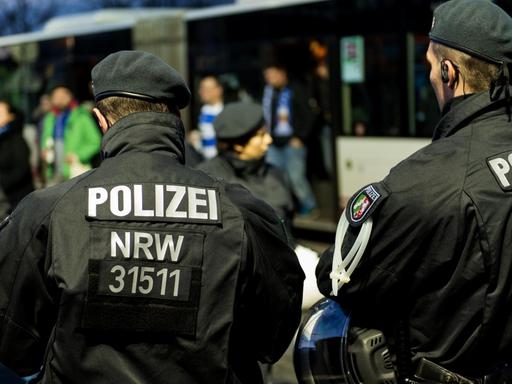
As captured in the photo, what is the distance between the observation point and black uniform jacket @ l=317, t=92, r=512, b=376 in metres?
2.71

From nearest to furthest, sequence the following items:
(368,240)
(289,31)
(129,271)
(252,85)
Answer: (129,271) < (368,240) < (289,31) < (252,85)

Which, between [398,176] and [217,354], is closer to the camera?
[217,354]

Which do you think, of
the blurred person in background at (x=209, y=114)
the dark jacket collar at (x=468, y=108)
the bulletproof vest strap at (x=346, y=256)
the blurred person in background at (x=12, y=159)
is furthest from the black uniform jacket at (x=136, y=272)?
the blurred person in background at (x=209, y=114)

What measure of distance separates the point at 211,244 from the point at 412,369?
629mm

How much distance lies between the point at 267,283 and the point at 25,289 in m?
0.61

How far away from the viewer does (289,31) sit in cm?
1192

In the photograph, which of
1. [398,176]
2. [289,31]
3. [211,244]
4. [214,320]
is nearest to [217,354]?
[214,320]

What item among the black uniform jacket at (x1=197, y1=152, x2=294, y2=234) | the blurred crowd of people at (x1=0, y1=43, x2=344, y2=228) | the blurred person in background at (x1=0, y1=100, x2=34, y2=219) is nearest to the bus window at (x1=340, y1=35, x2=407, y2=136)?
the blurred crowd of people at (x1=0, y1=43, x2=344, y2=228)

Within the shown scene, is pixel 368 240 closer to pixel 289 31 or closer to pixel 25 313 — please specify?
pixel 25 313

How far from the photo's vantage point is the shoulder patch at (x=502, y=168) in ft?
9.00

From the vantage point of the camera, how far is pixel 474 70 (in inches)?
113

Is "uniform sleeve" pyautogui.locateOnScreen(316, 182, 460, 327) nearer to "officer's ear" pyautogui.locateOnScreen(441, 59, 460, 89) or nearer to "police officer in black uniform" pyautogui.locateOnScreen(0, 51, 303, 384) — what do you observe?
"police officer in black uniform" pyautogui.locateOnScreen(0, 51, 303, 384)

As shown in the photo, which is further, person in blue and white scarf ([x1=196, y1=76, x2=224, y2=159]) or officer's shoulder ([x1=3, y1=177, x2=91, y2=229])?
person in blue and white scarf ([x1=196, y1=76, x2=224, y2=159])

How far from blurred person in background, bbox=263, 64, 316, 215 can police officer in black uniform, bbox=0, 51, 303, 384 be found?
29.6ft
